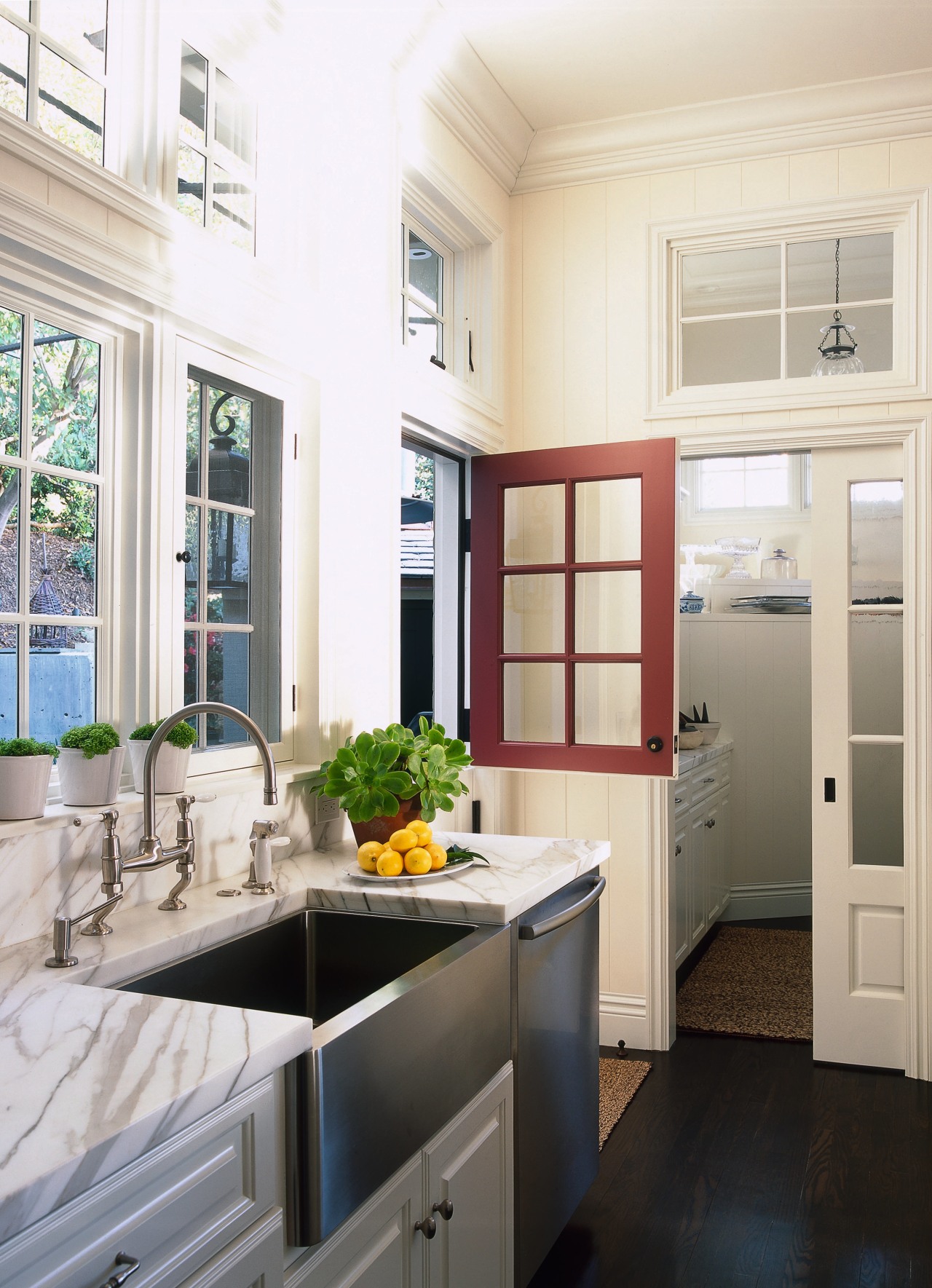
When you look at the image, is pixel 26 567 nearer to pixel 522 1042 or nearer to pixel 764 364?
pixel 522 1042

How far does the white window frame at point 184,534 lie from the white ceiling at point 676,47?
1337mm

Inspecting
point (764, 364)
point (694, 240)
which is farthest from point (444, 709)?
point (694, 240)

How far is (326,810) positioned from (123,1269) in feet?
5.17

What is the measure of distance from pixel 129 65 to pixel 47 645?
1.16 meters

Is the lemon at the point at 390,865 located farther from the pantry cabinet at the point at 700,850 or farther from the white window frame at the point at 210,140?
the pantry cabinet at the point at 700,850

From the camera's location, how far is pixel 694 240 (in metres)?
3.68

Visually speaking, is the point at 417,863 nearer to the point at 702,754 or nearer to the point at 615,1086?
the point at 615,1086

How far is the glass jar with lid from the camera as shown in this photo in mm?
5898

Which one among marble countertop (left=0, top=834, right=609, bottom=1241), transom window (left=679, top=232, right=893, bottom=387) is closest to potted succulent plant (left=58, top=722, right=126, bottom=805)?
marble countertop (left=0, top=834, right=609, bottom=1241)

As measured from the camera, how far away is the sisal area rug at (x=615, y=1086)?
302 centimetres

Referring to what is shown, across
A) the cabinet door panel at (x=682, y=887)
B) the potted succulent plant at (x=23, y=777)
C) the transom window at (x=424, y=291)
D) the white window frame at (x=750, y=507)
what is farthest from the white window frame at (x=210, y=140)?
the white window frame at (x=750, y=507)

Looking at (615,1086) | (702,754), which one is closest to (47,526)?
(615,1086)

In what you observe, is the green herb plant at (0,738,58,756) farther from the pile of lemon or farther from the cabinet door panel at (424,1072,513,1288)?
the cabinet door panel at (424,1072,513,1288)

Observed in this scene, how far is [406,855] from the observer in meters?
2.16
